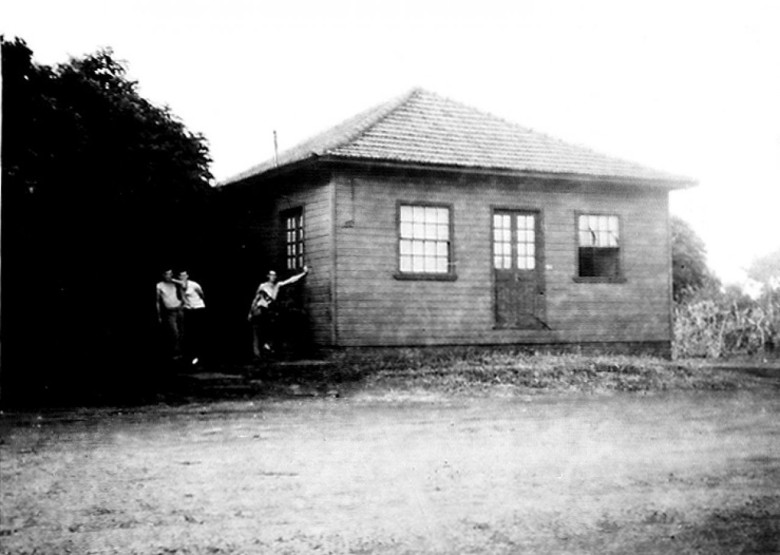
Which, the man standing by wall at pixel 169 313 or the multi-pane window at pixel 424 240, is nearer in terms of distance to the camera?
the man standing by wall at pixel 169 313

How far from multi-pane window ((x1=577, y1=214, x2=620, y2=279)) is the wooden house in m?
0.03

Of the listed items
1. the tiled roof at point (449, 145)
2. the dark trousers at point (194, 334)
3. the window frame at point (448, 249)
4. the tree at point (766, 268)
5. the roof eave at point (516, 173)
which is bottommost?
the dark trousers at point (194, 334)

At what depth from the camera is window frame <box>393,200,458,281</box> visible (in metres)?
16.7

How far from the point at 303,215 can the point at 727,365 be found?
25.3 feet

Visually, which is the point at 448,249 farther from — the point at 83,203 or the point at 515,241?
the point at 83,203

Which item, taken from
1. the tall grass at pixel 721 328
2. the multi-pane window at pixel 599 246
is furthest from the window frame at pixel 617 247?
the tall grass at pixel 721 328

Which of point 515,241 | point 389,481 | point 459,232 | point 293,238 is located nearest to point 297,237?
point 293,238

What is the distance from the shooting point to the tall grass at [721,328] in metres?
11.9

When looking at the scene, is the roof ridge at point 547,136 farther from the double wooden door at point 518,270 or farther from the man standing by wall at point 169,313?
the man standing by wall at point 169,313

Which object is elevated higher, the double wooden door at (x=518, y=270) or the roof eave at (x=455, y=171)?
the roof eave at (x=455, y=171)

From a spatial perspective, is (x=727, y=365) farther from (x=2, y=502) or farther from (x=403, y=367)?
(x=2, y=502)

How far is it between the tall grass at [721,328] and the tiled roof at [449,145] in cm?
270

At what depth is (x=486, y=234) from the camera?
1745cm

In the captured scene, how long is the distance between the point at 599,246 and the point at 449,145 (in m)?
3.73
